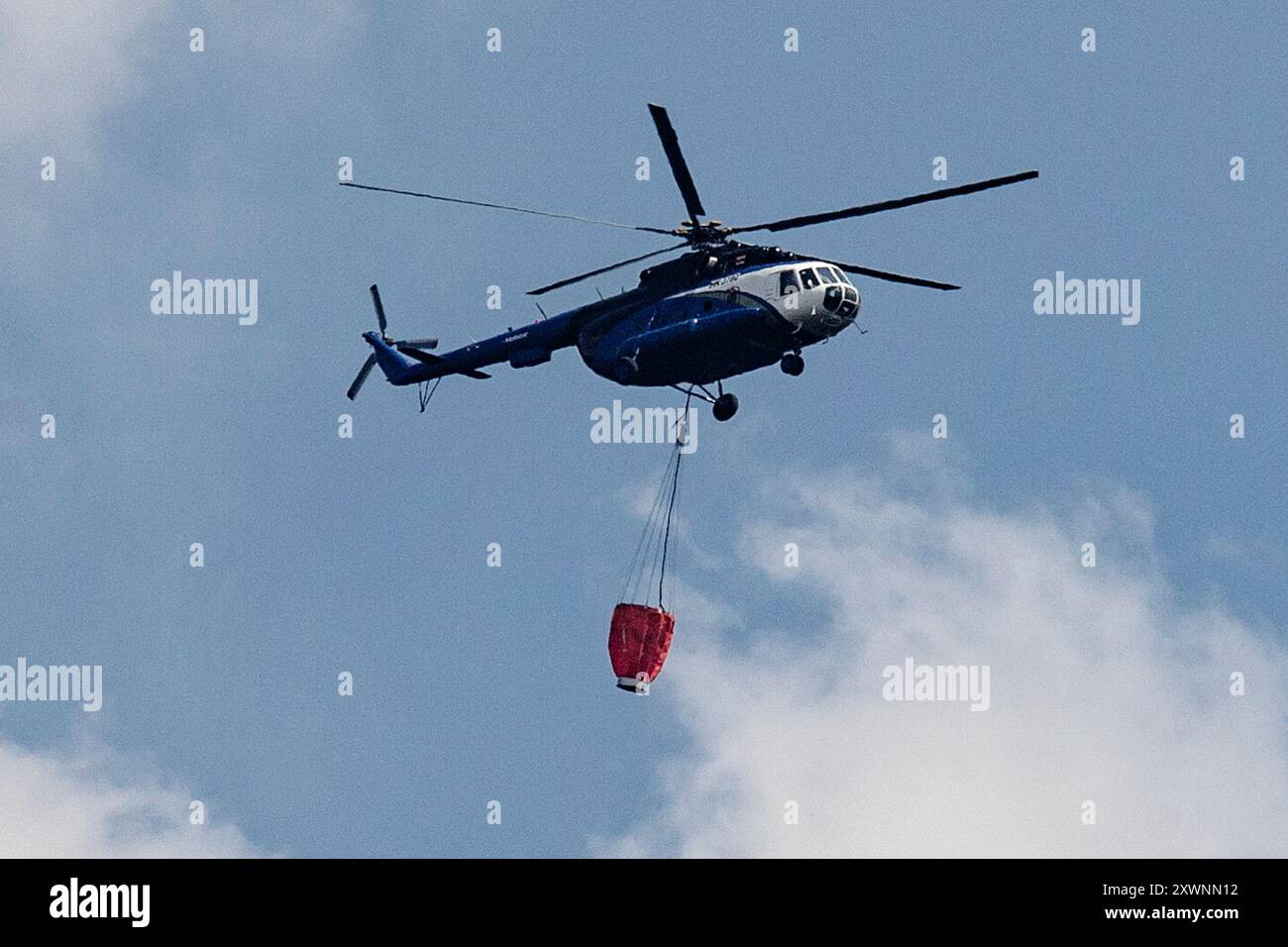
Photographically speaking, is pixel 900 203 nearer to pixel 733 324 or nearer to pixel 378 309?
pixel 733 324

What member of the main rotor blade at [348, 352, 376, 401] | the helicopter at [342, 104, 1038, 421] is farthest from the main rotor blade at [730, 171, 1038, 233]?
the main rotor blade at [348, 352, 376, 401]

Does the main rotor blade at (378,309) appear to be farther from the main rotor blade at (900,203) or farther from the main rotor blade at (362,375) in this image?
the main rotor blade at (900,203)

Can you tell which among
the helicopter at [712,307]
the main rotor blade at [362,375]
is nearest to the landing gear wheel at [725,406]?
the helicopter at [712,307]

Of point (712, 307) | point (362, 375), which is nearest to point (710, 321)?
point (712, 307)

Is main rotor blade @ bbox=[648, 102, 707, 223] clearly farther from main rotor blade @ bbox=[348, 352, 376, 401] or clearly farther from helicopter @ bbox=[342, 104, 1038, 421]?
main rotor blade @ bbox=[348, 352, 376, 401]
